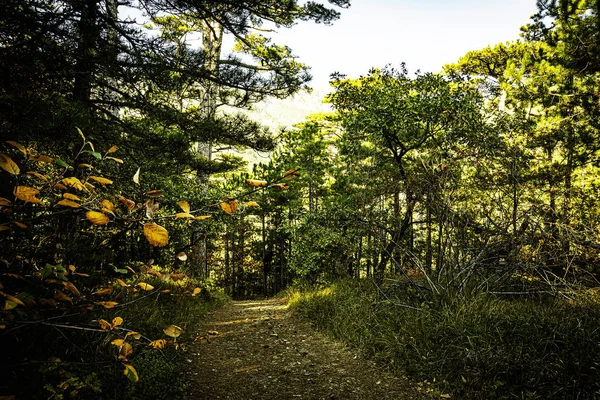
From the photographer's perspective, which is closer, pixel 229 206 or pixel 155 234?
pixel 155 234

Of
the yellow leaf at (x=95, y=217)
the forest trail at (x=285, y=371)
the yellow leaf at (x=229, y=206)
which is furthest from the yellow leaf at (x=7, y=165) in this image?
the forest trail at (x=285, y=371)

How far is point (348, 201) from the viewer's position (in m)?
9.09

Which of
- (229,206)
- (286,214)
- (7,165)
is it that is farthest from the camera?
(286,214)

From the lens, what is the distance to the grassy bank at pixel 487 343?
3230mm

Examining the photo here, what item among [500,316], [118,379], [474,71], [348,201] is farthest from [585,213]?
[118,379]

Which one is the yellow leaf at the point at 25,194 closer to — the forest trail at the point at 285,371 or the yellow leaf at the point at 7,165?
the yellow leaf at the point at 7,165

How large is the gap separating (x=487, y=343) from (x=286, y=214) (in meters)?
6.35

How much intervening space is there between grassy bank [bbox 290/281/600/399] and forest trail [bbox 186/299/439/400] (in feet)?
1.08

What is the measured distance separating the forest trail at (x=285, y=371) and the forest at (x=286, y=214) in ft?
0.89

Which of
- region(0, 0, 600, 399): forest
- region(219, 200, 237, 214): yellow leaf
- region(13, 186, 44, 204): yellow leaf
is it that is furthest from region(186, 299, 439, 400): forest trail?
region(13, 186, 44, 204): yellow leaf

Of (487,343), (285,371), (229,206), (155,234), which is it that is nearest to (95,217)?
(155,234)

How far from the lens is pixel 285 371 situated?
169 inches

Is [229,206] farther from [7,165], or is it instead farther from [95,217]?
[7,165]

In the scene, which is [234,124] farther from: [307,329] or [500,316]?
[500,316]
